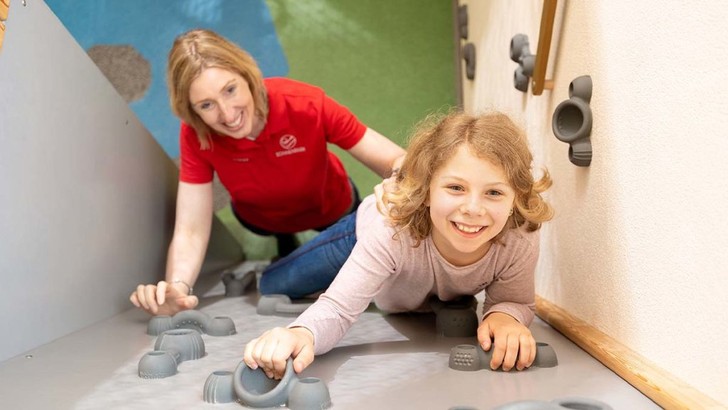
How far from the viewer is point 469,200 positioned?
107 centimetres

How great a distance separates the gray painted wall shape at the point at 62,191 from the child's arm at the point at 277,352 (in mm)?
483

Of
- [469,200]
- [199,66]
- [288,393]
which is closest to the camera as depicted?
[288,393]

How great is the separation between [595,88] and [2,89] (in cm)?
98

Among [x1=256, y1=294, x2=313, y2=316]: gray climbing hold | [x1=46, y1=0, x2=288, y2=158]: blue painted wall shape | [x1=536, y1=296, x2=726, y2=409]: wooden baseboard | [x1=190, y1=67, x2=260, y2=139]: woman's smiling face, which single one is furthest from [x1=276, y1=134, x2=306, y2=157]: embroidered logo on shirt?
[x1=46, y1=0, x2=288, y2=158]: blue painted wall shape

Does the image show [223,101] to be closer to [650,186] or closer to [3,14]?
[3,14]

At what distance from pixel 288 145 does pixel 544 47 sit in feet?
2.12

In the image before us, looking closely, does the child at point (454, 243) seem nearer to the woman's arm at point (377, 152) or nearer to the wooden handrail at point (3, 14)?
the woman's arm at point (377, 152)

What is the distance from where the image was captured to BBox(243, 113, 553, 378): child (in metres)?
1.07

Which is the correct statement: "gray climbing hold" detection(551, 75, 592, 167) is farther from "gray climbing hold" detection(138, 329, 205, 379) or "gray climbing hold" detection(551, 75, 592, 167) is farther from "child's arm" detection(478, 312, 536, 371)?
"gray climbing hold" detection(138, 329, 205, 379)

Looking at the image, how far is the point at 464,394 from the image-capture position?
981mm

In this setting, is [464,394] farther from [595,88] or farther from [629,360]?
[595,88]

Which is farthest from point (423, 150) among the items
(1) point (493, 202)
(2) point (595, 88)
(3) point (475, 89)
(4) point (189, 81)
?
(3) point (475, 89)

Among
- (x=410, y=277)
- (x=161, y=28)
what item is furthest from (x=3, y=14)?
(x=161, y=28)

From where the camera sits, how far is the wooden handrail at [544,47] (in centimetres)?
134
